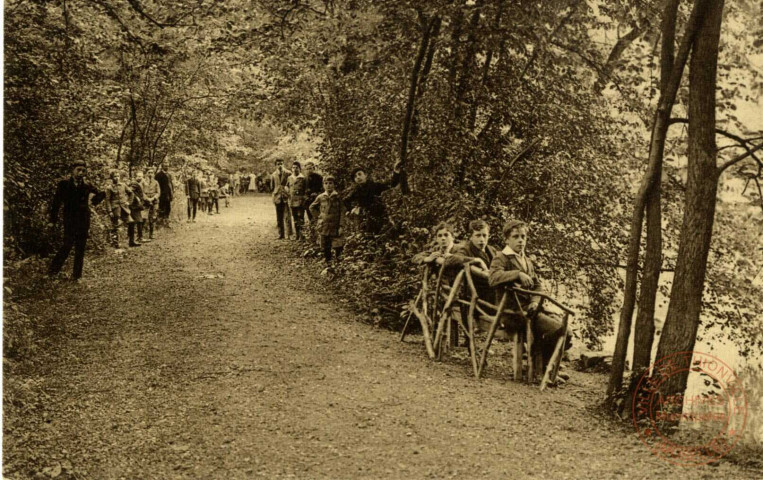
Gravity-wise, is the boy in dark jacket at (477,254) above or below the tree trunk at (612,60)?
below

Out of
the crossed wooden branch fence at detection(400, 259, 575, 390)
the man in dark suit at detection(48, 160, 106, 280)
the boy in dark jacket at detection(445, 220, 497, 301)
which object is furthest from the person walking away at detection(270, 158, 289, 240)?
the boy in dark jacket at detection(445, 220, 497, 301)

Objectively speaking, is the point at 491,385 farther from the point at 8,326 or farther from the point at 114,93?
the point at 114,93

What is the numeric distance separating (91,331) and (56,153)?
3.76 metres

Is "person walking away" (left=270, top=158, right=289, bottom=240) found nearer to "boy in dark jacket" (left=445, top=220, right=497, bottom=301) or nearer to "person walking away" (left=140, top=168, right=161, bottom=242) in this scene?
"person walking away" (left=140, top=168, right=161, bottom=242)

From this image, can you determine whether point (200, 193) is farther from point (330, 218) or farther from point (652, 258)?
point (652, 258)

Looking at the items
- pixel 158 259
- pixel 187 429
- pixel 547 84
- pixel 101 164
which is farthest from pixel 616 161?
pixel 101 164

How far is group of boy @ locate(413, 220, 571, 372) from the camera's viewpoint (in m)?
6.22

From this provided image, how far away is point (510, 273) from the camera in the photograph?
6047 millimetres

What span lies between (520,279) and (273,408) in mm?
2523

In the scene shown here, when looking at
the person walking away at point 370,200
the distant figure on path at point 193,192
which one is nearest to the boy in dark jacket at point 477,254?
the person walking away at point 370,200

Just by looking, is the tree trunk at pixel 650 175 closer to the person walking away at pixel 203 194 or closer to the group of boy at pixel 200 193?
the group of boy at pixel 200 193

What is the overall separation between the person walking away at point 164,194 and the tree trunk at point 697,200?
15.2 meters

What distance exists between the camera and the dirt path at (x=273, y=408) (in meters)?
4.43

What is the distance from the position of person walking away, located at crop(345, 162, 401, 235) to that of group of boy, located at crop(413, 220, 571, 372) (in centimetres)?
342
